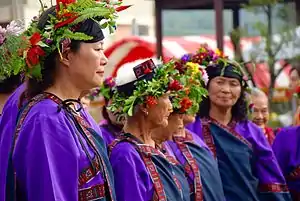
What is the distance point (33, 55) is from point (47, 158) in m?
0.43

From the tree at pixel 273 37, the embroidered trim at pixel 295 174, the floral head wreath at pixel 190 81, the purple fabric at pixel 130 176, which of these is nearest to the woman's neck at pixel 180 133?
the floral head wreath at pixel 190 81

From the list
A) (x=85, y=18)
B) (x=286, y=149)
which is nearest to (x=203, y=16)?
(x=286, y=149)

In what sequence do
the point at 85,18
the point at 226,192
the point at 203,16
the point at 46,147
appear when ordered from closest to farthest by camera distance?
the point at 46,147 < the point at 85,18 < the point at 226,192 < the point at 203,16

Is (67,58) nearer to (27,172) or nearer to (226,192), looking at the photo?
(27,172)

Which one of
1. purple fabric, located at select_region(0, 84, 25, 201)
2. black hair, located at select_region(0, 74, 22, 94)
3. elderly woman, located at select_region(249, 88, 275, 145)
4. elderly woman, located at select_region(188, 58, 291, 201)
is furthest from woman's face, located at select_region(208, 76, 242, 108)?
purple fabric, located at select_region(0, 84, 25, 201)

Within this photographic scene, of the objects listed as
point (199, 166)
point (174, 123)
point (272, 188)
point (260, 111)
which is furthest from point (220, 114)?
point (260, 111)

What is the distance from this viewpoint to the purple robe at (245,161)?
18.7 ft

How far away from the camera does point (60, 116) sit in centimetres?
318

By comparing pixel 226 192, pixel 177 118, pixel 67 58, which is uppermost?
pixel 67 58

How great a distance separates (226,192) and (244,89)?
0.82 metres

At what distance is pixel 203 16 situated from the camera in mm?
8758

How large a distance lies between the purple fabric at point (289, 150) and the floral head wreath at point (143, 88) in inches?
78.4

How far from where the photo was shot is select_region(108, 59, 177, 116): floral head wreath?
4316 mm

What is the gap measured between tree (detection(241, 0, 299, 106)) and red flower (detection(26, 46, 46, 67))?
5.51 m
